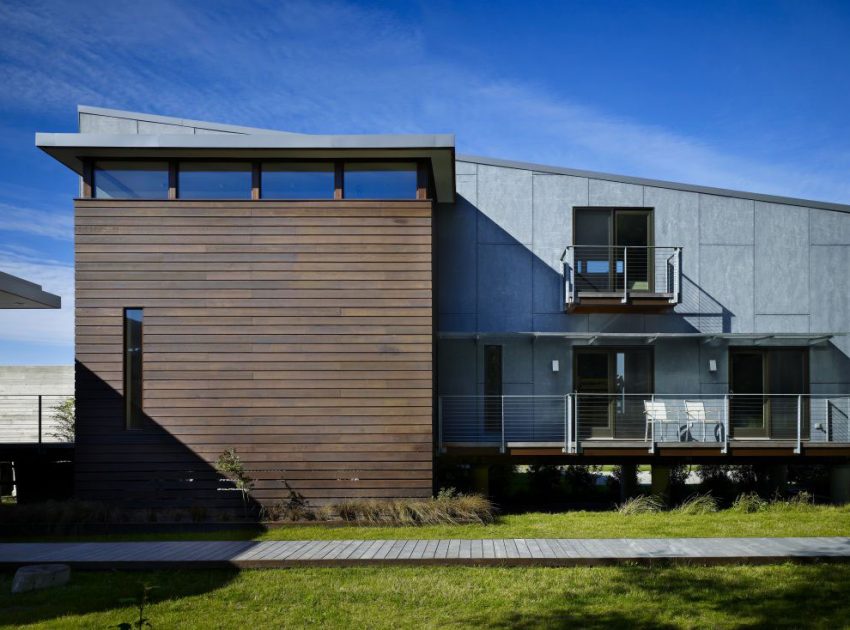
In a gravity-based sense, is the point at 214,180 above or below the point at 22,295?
above

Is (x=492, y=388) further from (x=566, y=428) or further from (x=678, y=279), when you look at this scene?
(x=678, y=279)

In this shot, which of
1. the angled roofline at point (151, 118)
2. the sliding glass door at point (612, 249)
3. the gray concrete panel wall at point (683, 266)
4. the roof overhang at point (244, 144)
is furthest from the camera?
the angled roofline at point (151, 118)

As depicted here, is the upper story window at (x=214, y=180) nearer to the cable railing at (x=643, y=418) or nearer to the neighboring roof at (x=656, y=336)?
the neighboring roof at (x=656, y=336)

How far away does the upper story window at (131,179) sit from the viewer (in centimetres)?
1307

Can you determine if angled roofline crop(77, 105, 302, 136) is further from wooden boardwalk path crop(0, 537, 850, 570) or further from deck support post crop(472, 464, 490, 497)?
wooden boardwalk path crop(0, 537, 850, 570)

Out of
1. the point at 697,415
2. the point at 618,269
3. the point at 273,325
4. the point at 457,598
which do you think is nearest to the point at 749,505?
the point at 697,415

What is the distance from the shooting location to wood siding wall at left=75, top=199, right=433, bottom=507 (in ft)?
41.6

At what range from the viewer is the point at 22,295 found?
13031 mm

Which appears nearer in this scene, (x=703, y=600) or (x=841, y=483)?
(x=703, y=600)

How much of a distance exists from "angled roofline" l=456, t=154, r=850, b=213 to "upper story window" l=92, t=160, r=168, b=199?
6.55 meters

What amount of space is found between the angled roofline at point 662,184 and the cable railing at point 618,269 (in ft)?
4.79

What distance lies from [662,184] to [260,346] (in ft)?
30.4

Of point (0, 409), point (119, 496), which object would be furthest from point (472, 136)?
point (0, 409)

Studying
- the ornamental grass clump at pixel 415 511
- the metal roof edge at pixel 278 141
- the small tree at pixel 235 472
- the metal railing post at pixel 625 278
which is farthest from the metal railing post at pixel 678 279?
the small tree at pixel 235 472
